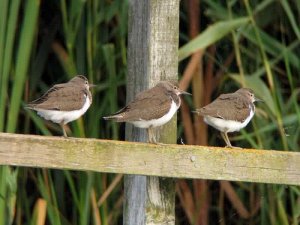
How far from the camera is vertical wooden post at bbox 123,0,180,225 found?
3531 mm

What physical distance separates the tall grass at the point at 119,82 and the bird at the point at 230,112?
0.11m

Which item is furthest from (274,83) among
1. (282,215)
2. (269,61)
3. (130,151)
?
(130,151)

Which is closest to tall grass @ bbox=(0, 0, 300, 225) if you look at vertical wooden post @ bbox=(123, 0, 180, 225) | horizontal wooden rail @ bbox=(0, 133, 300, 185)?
vertical wooden post @ bbox=(123, 0, 180, 225)

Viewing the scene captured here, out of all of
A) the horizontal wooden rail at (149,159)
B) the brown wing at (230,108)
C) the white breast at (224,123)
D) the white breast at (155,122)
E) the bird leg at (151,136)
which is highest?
the brown wing at (230,108)

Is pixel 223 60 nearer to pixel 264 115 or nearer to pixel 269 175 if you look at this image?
pixel 264 115

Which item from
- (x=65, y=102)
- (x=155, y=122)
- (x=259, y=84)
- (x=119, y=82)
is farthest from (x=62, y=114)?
(x=259, y=84)

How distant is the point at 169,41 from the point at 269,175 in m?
0.64

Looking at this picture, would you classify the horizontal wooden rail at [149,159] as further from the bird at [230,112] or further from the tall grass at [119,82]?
the tall grass at [119,82]

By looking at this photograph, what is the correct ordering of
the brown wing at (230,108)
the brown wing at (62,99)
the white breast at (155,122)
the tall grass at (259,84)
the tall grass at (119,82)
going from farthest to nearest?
the tall grass at (259,84) → the brown wing at (230,108) → the tall grass at (119,82) → the brown wing at (62,99) → the white breast at (155,122)

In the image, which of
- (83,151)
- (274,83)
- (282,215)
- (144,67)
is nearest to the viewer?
(83,151)

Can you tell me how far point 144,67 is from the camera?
359cm

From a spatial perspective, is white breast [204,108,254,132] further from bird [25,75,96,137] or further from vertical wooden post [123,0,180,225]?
vertical wooden post [123,0,180,225]

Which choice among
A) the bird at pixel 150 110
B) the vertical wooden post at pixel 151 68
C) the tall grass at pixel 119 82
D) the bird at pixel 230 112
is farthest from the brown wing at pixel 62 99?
the bird at pixel 230 112

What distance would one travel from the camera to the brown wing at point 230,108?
440cm
